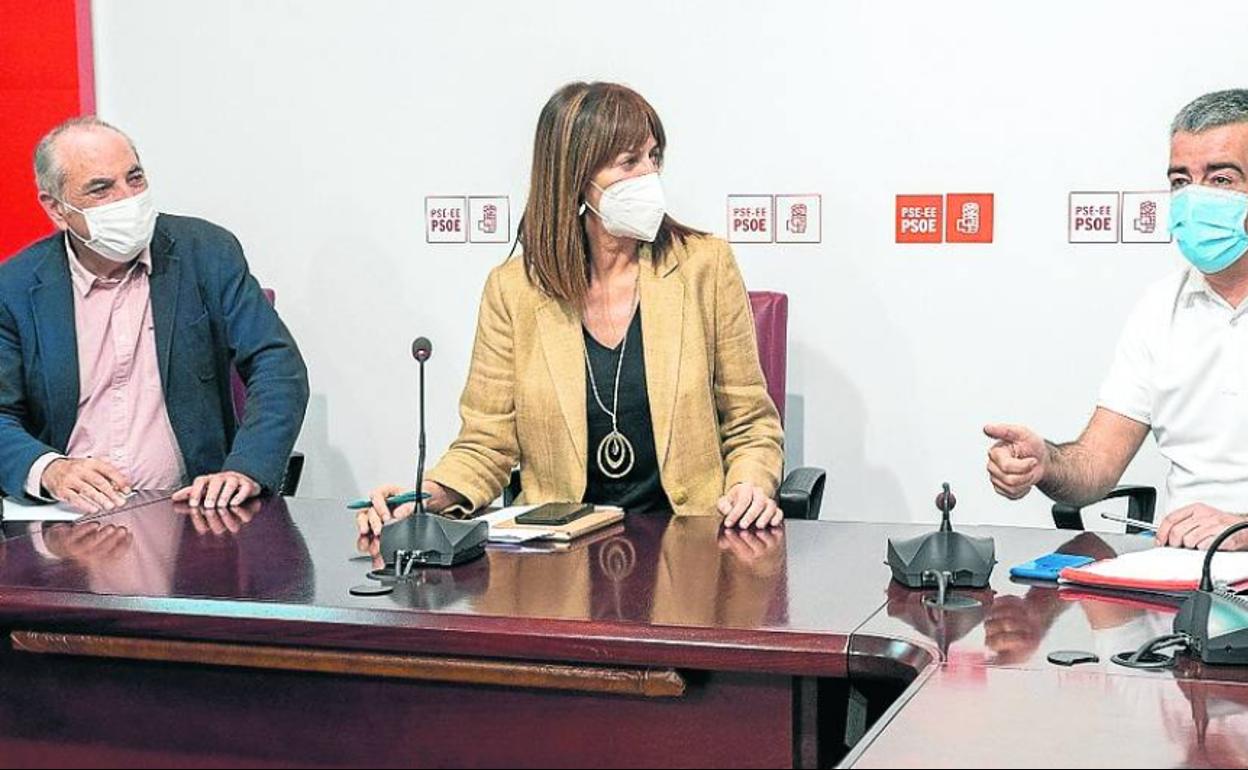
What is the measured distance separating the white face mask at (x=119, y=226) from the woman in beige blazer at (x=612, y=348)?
738mm

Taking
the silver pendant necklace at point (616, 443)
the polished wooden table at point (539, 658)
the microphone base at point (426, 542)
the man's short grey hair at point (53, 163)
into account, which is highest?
the man's short grey hair at point (53, 163)

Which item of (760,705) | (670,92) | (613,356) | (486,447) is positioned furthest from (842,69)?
(760,705)

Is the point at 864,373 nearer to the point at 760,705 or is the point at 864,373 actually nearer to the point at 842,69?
the point at 842,69

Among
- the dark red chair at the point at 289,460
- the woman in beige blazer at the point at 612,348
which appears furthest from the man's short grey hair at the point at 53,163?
the woman in beige blazer at the point at 612,348

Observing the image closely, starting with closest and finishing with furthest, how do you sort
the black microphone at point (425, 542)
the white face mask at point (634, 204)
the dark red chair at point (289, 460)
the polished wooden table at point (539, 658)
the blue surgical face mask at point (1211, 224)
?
1. the polished wooden table at point (539, 658)
2. the black microphone at point (425, 542)
3. the blue surgical face mask at point (1211, 224)
4. the white face mask at point (634, 204)
5. the dark red chair at point (289, 460)

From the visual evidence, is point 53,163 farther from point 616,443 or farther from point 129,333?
point 616,443

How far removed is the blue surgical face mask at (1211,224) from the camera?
2547 millimetres

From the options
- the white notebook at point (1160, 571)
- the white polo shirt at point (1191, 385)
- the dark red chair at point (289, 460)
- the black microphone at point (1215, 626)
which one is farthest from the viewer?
the dark red chair at point (289, 460)

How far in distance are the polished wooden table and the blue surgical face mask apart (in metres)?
0.55

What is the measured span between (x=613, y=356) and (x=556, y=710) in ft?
3.53

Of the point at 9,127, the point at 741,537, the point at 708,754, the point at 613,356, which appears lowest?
the point at 708,754

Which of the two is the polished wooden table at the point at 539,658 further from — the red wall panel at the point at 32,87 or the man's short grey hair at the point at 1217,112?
the red wall panel at the point at 32,87

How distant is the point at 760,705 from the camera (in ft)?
6.22

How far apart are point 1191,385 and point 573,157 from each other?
116cm
